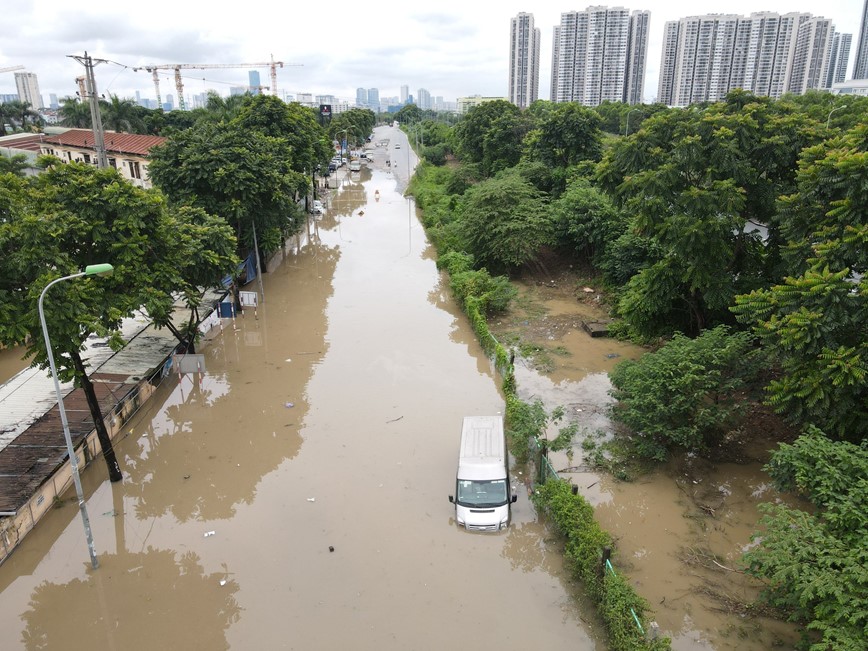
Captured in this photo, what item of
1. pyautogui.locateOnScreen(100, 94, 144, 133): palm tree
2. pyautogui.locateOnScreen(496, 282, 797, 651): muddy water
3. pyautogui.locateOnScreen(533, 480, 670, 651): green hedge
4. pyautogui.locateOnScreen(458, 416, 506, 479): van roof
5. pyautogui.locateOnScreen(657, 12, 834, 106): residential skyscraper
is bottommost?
pyautogui.locateOnScreen(496, 282, 797, 651): muddy water

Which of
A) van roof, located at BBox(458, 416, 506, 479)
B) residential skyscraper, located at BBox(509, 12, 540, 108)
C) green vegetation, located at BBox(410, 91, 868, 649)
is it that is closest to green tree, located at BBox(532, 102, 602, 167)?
green vegetation, located at BBox(410, 91, 868, 649)

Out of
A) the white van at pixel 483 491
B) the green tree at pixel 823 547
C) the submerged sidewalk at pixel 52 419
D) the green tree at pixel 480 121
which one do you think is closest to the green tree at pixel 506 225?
the submerged sidewalk at pixel 52 419

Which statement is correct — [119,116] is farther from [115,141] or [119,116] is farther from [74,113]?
[115,141]

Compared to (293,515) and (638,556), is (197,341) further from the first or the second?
(638,556)

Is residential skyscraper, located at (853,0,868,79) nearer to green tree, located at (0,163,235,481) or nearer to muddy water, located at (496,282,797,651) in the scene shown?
muddy water, located at (496,282,797,651)

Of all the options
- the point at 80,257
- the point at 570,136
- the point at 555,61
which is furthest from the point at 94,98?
the point at 555,61

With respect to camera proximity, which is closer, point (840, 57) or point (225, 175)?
point (225, 175)

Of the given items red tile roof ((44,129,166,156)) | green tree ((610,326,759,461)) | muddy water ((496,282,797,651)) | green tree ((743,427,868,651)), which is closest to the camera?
green tree ((743,427,868,651))

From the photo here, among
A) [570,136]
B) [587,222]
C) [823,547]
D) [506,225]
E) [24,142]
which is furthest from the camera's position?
[24,142]
